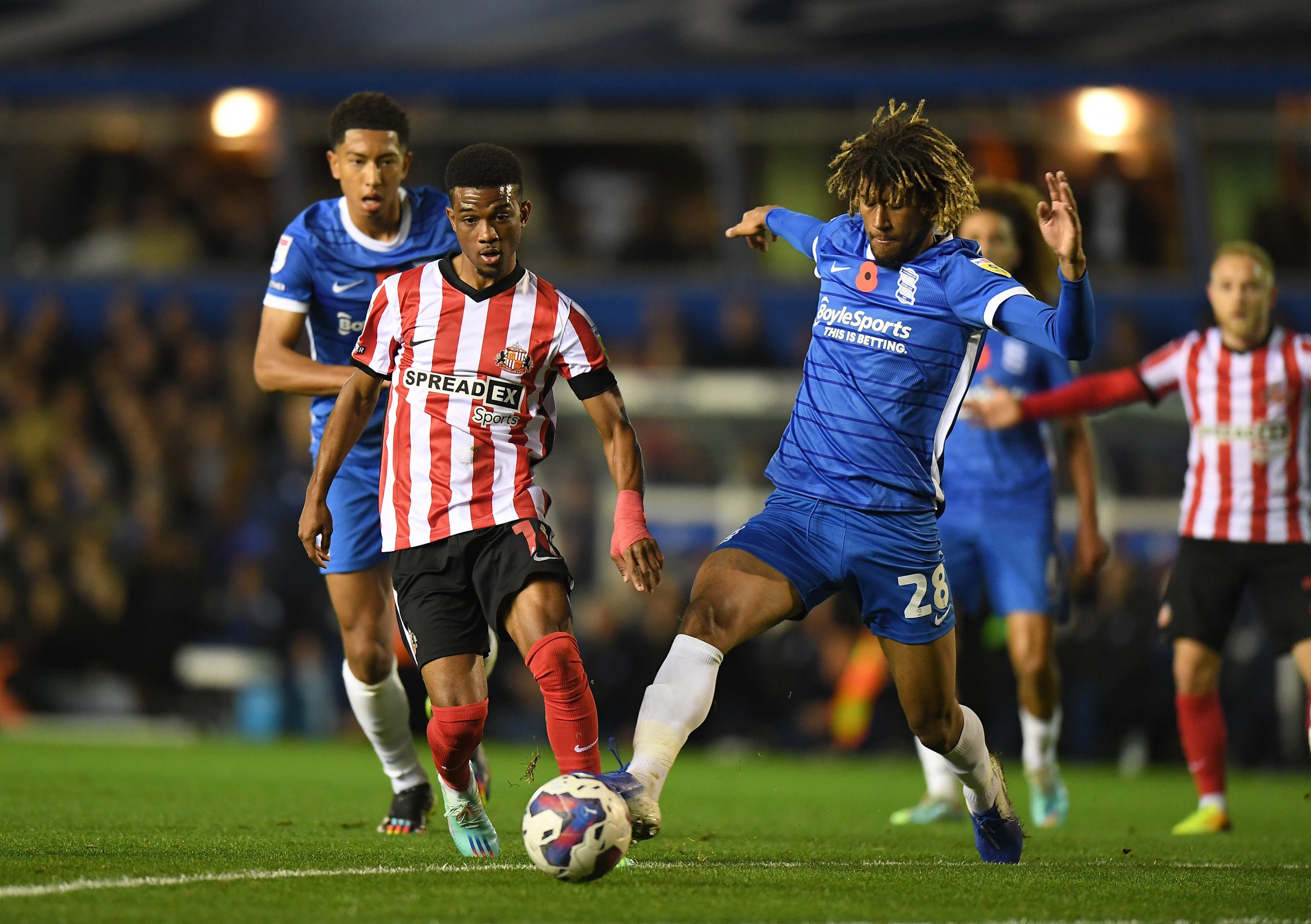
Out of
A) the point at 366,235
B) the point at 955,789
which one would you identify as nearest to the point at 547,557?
the point at 366,235

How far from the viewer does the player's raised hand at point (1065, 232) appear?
15.5 feet

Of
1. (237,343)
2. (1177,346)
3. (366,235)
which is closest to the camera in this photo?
(366,235)

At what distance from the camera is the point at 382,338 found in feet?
17.6

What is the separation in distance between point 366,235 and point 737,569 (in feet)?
7.59

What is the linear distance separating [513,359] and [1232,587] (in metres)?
3.85

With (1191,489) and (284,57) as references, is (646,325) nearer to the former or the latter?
(284,57)

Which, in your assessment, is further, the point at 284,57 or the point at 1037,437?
the point at 284,57

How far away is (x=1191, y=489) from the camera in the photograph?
767 cm

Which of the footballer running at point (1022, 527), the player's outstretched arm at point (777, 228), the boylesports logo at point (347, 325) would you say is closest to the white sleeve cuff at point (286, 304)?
the boylesports logo at point (347, 325)

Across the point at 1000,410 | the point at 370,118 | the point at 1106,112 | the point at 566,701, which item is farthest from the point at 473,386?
the point at 1106,112

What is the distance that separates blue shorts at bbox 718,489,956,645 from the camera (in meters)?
5.16

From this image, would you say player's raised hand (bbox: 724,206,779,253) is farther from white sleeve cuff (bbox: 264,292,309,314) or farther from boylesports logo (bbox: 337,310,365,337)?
white sleeve cuff (bbox: 264,292,309,314)

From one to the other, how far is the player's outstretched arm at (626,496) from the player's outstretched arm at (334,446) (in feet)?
2.37

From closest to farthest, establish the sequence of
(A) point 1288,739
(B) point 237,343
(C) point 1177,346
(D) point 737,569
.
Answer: (D) point 737,569
(C) point 1177,346
(A) point 1288,739
(B) point 237,343
